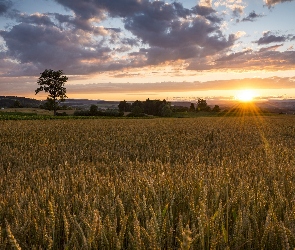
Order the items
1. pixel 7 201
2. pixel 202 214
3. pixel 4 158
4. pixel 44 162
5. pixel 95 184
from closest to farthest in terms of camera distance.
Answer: pixel 202 214 < pixel 7 201 < pixel 95 184 < pixel 44 162 < pixel 4 158

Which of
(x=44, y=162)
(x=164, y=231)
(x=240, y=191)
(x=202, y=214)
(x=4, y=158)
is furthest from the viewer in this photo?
(x=4, y=158)

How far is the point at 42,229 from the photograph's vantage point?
277cm

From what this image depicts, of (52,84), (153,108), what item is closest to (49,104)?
(52,84)

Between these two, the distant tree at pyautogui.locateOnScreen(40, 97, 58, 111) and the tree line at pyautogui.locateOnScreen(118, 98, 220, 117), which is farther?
the tree line at pyautogui.locateOnScreen(118, 98, 220, 117)

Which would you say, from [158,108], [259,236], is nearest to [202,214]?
[259,236]

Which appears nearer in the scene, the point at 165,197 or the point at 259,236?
the point at 259,236

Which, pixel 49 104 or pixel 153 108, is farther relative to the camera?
pixel 153 108

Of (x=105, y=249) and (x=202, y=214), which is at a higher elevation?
(x=202, y=214)

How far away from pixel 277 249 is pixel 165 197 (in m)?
1.61

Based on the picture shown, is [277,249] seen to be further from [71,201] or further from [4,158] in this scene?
[4,158]

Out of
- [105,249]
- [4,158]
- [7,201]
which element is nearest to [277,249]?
[105,249]

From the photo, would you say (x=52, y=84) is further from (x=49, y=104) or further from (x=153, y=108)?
(x=153, y=108)

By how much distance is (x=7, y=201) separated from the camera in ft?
13.4

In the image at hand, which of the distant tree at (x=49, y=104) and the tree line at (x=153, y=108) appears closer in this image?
the distant tree at (x=49, y=104)
